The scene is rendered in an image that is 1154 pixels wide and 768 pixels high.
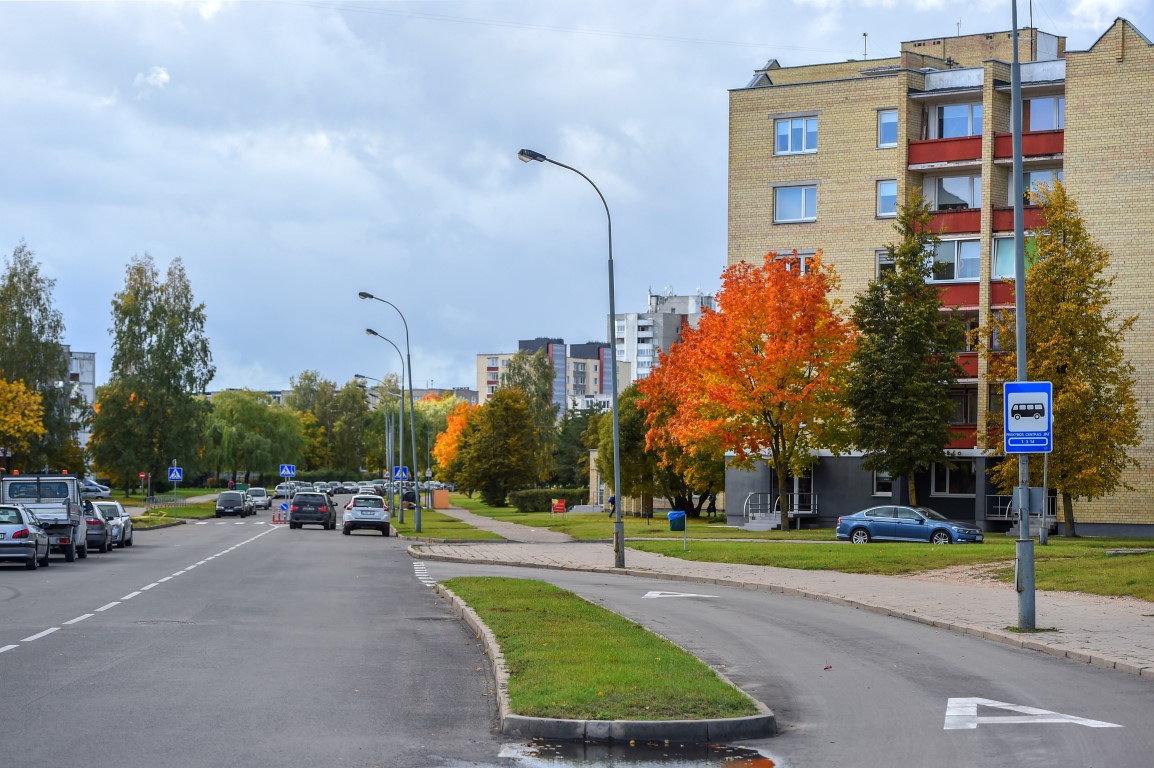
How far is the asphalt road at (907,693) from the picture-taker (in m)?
9.29

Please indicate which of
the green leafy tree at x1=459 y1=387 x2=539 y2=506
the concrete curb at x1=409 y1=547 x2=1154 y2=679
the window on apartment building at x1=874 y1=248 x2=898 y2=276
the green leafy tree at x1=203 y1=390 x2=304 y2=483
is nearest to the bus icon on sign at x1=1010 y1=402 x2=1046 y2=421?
the concrete curb at x1=409 y1=547 x2=1154 y2=679

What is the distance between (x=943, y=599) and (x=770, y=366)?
24671mm

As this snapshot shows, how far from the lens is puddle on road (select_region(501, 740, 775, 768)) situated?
29.1 feet

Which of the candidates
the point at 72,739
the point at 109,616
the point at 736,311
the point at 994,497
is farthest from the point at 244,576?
the point at 994,497

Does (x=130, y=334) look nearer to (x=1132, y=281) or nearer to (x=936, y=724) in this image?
(x=1132, y=281)

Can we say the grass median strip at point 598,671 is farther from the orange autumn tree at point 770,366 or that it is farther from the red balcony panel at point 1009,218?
the red balcony panel at point 1009,218

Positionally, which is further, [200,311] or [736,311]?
[200,311]

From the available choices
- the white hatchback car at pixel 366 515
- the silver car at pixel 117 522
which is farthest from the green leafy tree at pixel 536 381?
the silver car at pixel 117 522

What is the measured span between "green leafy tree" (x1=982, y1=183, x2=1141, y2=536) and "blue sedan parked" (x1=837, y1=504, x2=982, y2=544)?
3.78 metres

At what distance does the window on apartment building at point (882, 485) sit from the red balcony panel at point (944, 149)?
42.5 feet

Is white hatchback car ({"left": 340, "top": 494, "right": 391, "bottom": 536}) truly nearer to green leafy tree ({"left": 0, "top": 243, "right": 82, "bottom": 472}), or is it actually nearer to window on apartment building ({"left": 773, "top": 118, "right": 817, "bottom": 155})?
window on apartment building ({"left": 773, "top": 118, "right": 817, "bottom": 155})

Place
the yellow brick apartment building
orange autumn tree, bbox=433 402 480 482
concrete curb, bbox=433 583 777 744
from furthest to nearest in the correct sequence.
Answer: orange autumn tree, bbox=433 402 480 482 → the yellow brick apartment building → concrete curb, bbox=433 583 777 744

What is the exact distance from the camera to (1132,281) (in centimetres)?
4938

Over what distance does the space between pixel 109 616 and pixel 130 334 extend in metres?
67.9
